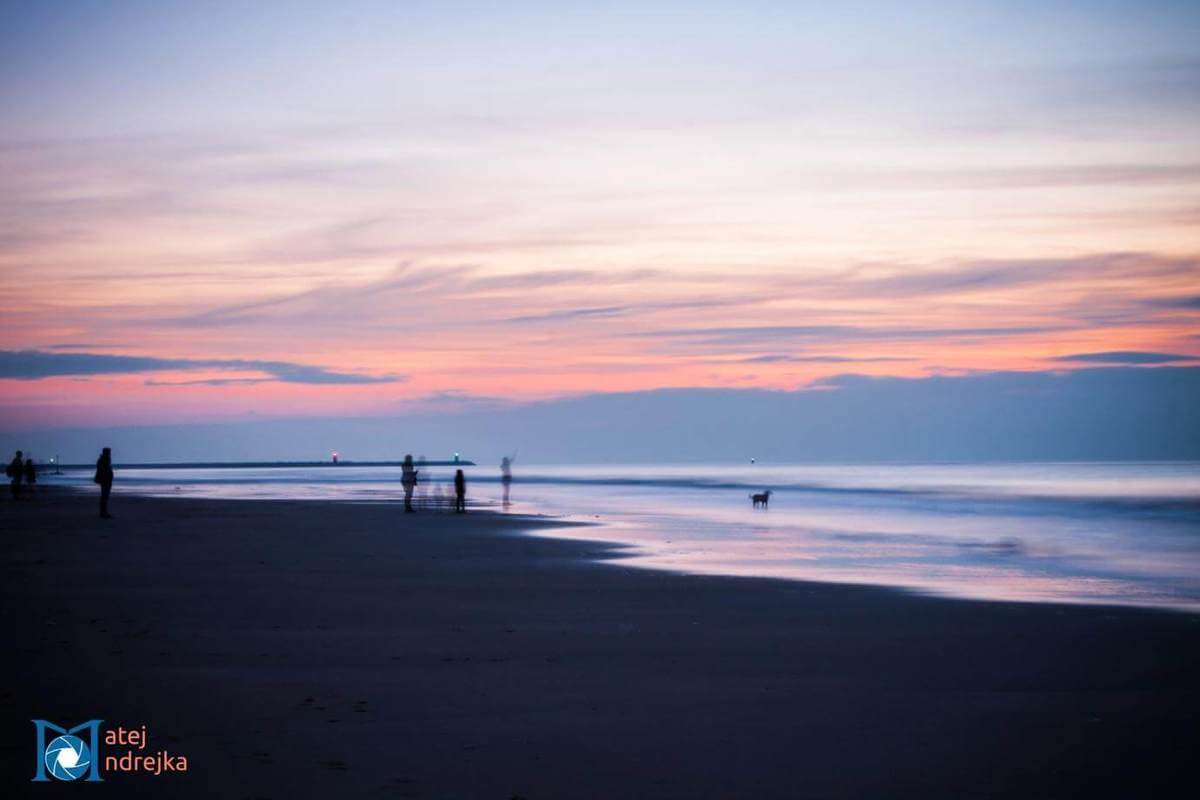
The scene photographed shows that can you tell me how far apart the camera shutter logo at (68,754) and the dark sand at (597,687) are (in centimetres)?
10

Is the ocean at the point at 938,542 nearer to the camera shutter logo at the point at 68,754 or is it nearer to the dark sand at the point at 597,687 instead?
the dark sand at the point at 597,687

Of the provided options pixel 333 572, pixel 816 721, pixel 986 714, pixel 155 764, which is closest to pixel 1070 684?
pixel 986 714

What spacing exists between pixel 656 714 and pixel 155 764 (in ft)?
11.1

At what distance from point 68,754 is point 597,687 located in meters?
3.90

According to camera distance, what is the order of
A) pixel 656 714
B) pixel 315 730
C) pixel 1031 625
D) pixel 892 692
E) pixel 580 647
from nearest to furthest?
1. pixel 315 730
2. pixel 656 714
3. pixel 892 692
4. pixel 580 647
5. pixel 1031 625

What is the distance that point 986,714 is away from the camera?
8.24 metres

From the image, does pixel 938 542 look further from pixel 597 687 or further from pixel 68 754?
pixel 68 754

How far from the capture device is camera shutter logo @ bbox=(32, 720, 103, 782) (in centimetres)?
663

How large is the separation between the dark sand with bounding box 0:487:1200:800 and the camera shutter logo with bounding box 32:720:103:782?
0.10m

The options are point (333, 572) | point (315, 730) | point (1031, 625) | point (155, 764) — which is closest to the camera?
point (155, 764)

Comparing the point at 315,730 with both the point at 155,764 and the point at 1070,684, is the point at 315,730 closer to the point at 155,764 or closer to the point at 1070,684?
the point at 155,764

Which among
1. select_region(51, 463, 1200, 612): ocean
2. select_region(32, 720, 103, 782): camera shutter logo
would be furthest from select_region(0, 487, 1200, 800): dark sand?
select_region(51, 463, 1200, 612): ocean

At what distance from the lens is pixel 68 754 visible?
6875 millimetres

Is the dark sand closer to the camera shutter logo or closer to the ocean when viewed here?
the camera shutter logo
